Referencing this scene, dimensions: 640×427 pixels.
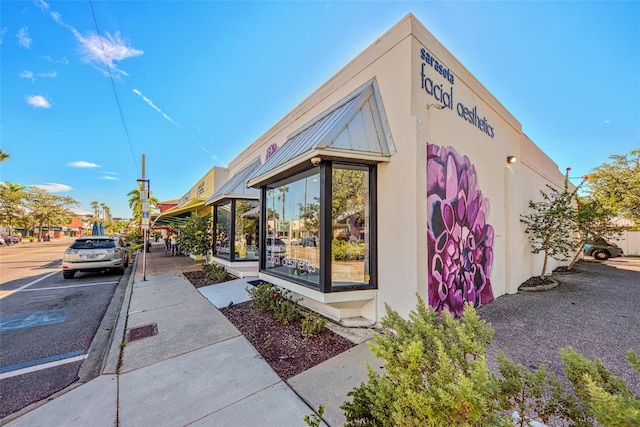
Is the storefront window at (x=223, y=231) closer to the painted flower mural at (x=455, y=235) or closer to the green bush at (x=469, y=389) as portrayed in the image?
the painted flower mural at (x=455, y=235)

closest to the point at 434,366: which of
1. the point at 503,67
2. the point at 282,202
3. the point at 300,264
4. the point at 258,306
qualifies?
the point at 300,264

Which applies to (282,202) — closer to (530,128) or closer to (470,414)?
(470,414)

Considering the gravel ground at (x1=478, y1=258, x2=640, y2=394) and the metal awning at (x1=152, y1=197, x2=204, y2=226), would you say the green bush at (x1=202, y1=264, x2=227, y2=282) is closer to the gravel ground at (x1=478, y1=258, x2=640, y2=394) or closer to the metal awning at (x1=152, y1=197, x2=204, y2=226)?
the metal awning at (x1=152, y1=197, x2=204, y2=226)

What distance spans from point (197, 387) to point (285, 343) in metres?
1.44

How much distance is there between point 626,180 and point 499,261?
813 inches

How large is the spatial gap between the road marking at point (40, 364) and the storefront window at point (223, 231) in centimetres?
525

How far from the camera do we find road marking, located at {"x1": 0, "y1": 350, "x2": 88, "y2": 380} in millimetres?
3965

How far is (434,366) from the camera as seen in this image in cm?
183

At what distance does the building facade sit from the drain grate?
246 centimetres

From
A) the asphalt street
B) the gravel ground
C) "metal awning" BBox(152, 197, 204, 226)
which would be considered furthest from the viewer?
"metal awning" BBox(152, 197, 204, 226)

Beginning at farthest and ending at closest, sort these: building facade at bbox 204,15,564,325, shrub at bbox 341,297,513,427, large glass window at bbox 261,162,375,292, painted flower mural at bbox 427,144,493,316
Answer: painted flower mural at bbox 427,144,493,316 → large glass window at bbox 261,162,375,292 → building facade at bbox 204,15,564,325 → shrub at bbox 341,297,513,427

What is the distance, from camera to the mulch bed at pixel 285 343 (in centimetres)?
377

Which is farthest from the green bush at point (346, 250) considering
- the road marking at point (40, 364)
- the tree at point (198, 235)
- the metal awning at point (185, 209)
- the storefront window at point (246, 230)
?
the metal awning at point (185, 209)

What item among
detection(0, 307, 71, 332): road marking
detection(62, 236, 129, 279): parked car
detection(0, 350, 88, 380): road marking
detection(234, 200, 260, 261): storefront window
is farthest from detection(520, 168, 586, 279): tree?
detection(62, 236, 129, 279): parked car
